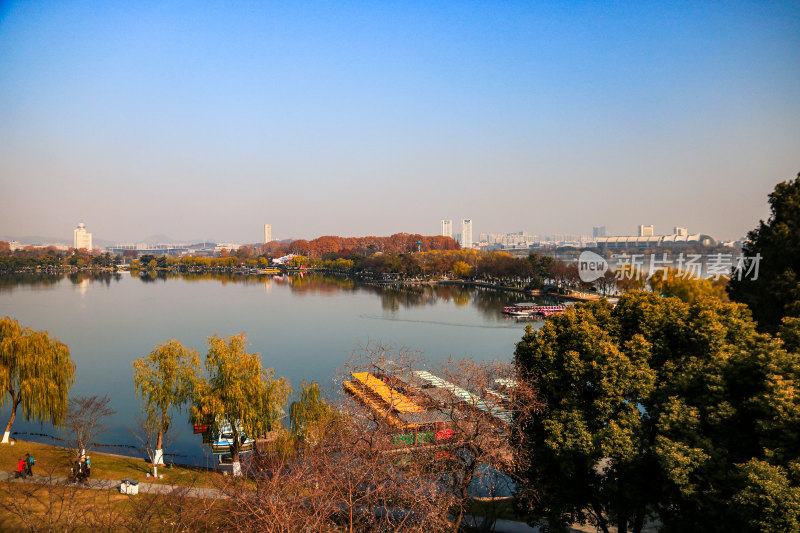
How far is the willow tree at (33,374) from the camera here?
840cm

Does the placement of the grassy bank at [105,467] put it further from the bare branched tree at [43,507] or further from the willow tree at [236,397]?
the willow tree at [236,397]

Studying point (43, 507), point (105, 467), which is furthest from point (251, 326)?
point (43, 507)

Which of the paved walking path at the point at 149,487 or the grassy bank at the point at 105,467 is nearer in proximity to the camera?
the paved walking path at the point at 149,487

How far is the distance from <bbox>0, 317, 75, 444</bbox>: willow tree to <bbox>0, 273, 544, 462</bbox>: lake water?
1.58 metres

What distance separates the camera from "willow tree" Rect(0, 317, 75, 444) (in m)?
8.40

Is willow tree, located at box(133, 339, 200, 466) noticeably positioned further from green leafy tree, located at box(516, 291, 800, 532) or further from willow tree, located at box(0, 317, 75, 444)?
green leafy tree, located at box(516, 291, 800, 532)

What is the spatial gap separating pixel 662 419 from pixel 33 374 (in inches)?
358

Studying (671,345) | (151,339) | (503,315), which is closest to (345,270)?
(503,315)

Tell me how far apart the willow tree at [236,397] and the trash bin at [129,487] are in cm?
138

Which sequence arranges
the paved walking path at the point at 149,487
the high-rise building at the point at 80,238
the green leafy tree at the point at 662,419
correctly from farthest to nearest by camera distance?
the high-rise building at the point at 80,238 < the paved walking path at the point at 149,487 < the green leafy tree at the point at 662,419

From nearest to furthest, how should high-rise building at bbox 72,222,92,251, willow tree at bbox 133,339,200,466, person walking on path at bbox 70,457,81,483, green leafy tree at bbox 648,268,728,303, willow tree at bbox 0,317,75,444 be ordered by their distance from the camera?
person walking on path at bbox 70,457,81,483 < willow tree at bbox 133,339,200,466 < willow tree at bbox 0,317,75,444 < green leafy tree at bbox 648,268,728,303 < high-rise building at bbox 72,222,92,251

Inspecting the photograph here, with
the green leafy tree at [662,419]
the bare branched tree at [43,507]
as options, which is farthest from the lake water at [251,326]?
the green leafy tree at [662,419]

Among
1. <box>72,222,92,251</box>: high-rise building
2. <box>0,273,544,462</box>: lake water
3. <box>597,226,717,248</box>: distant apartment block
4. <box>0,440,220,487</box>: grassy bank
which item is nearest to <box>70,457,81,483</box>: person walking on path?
<box>0,440,220,487</box>: grassy bank

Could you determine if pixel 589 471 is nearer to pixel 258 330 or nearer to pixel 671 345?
pixel 671 345
